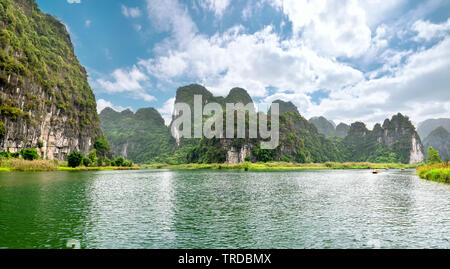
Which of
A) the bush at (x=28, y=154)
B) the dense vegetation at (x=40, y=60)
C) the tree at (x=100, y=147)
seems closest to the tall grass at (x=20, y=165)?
the bush at (x=28, y=154)

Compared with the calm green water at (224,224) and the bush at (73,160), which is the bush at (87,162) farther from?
the calm green water at (224,224)

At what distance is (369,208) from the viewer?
1881 centimetres

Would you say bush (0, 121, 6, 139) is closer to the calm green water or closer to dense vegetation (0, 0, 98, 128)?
dense vegetation (0, 0, 98, 128)

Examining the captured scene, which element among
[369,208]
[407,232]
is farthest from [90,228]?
[369,208]

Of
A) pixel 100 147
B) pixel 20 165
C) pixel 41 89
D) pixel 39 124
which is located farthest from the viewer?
pixel 100 147

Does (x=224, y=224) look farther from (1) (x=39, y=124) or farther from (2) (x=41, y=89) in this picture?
(2) (x=41, y=89)

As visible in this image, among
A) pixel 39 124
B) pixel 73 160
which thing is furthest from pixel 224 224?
pixel 39 124

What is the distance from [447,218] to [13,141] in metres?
105

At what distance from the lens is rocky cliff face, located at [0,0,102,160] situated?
83875 millimetres

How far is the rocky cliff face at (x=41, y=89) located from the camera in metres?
83.9

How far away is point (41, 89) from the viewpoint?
103188 mm

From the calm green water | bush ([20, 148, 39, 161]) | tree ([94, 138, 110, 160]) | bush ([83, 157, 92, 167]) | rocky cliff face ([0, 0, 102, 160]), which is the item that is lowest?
the calm green water

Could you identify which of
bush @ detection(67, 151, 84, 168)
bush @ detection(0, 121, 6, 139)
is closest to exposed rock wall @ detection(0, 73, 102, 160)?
bush @ detection(0, 121, 6, 139)
